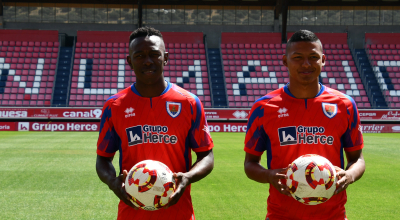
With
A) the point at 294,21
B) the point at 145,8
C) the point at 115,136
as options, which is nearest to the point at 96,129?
the point at 145,8

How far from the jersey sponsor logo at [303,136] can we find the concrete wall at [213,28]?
93.8 ft

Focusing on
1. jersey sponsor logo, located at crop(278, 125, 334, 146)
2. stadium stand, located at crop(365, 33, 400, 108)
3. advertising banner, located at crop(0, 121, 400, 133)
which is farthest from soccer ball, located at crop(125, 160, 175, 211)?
stadium stand, located at crop(365, 33, 400, 108)

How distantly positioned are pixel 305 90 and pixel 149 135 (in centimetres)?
109

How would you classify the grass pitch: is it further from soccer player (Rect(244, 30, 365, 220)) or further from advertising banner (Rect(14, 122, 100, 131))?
advertising banner (Rect(14, 122, 100, 131))

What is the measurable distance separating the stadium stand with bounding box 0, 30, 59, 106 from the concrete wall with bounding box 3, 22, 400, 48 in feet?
2.63

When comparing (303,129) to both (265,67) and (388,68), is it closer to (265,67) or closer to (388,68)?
(265,67)

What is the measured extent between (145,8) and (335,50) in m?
14.1

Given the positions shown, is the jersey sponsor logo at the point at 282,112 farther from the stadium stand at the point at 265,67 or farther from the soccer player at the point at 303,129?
the stadium stand at the point at 265,67

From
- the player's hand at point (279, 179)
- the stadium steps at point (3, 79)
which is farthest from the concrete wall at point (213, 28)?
the player's hand at point (279, 179)

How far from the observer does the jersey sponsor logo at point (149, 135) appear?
2715 mm

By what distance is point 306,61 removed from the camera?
276 centimetres

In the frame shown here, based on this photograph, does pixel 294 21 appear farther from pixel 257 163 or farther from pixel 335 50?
pixel 257 163

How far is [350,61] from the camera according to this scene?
2983cm

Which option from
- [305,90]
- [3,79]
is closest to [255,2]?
[3,79]
